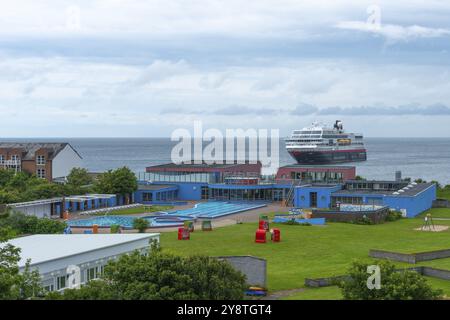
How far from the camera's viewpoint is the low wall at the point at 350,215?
47.1 meters

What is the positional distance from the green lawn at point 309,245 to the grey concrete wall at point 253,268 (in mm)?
566

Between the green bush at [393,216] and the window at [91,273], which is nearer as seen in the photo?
the window at [91,273]

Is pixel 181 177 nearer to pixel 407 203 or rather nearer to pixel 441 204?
pixel 407 203

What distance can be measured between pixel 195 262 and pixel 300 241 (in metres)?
19.6

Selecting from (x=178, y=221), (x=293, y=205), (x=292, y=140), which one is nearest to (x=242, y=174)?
(x=293, y=205)

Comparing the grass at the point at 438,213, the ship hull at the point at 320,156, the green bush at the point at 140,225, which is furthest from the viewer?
the ship hull at the point at 320,156

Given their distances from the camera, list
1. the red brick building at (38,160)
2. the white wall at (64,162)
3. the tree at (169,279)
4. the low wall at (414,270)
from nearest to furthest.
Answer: the tree at (169,279) < the low wall at (414,270) < the red brick building at (38,160) < the white wall at (64,162)

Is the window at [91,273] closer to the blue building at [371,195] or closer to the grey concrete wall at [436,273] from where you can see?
the grey concrete wall at [436,273]

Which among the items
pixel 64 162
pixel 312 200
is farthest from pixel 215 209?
pixel 64 162

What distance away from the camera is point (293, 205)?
198ft

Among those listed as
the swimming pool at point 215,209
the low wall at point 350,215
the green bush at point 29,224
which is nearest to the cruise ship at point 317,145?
the swimming pool at point 215,209

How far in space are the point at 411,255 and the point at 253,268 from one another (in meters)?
8.36
